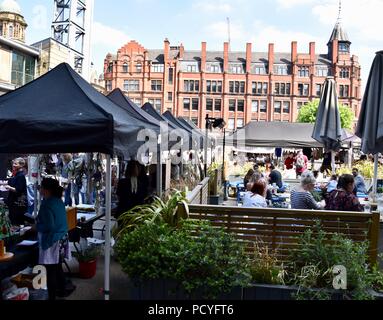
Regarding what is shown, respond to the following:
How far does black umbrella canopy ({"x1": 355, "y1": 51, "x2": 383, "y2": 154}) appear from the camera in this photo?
19.9 feet

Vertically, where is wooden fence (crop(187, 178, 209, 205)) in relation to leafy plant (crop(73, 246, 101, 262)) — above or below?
above

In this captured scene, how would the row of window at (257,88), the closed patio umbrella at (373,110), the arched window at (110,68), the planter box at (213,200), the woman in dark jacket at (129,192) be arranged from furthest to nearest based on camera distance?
the arched window at (110,68), the row of window at (257,88), the planter box at (213,200), the woman in dark jacket at (129,192), the closed patio umbrella at (373,110)

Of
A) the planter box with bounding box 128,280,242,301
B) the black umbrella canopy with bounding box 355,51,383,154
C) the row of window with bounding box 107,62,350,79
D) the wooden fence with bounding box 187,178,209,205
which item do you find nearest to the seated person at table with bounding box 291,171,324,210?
the black umbrella canopy with bounding box 355,51,383,154

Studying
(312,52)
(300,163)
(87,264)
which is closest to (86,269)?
(87,264)

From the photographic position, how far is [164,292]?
13.9 ft

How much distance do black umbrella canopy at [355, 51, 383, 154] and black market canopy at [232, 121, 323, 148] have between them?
9.41m

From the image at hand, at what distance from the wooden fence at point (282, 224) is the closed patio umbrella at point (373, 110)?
175 cm

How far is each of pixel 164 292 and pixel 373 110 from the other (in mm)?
4078

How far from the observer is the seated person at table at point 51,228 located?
4.83 m

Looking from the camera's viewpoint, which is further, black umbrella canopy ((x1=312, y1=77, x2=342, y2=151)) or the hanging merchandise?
black umbrella canopy ((x1=312, y1=77, x2=342, y2=151))

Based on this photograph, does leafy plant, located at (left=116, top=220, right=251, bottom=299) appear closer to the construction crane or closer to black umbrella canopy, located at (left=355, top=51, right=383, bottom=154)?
black umbrella canopy, located at (left=355, top=51, right=383, bottom=154)

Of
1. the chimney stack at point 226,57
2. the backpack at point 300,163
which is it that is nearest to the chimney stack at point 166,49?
the chimney stack at point 226,57

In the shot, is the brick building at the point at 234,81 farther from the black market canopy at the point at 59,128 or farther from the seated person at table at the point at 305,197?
the black market canopy at the point at 59,128

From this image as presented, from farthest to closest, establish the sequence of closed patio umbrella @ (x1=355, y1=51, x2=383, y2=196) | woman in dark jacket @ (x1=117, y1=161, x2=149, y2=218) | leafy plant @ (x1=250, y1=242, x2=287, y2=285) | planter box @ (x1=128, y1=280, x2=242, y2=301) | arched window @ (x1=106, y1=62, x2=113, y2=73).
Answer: arched window @ (x1=106, y1=62, x2=113, y2=73) < woman in dark jacket @ (x1=117, y1=161, x2=149, y2=218) < closed patio umbrella @ (x1=355, y1=51, x2=383, y2=196) < leafy plant @ (x1=250, y1=242, x2=287, y2=285) < planter box @ (x1=128, y1=280, x2=242, y2=301)
